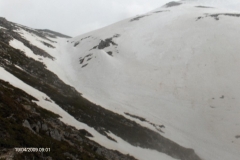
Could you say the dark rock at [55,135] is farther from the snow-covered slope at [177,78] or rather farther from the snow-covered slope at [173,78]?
the snow-covered slope at [177,78]

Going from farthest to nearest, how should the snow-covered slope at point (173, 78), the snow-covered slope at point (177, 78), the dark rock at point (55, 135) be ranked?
the snow-covered slope at point (177, 78)
the snow-covered slope at point (173, 78)
the dark rock at point (55, 135)

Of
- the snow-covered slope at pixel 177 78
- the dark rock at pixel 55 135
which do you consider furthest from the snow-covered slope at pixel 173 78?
the dark rock at pixel 55 135

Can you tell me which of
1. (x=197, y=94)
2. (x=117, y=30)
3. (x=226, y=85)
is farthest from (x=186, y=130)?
(x=117, y=30)

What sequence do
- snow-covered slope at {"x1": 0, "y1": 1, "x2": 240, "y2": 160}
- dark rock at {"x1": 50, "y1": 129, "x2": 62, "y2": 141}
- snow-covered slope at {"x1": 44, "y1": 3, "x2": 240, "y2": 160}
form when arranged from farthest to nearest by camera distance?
snow-covered slope at {"x1": 44, "y1": 3, "x2": 240, "y2": 160}, snow-covered slope at {"x1": 0, "y1": 1, "x2": 240, "y2": 160}, dark rock at {"x1": 50, "y1": 129, "x2": 62, "y2": 141}

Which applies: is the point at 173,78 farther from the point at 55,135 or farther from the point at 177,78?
the point at 55,135

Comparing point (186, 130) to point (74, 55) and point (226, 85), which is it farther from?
point (74, 55)

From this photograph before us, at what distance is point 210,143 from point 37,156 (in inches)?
1730

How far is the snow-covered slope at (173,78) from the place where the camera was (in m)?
54.5

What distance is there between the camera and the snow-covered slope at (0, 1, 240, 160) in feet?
179

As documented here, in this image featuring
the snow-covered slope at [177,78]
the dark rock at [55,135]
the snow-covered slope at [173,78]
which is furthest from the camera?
the snow-covered slope at [177,78]

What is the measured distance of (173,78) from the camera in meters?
74.9

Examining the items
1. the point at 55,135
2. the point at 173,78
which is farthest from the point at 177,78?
the point at 55,135

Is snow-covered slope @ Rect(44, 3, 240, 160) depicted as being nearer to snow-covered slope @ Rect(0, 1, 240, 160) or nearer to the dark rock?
snow-covered slope @ Rect(0, 1, 240, 160)

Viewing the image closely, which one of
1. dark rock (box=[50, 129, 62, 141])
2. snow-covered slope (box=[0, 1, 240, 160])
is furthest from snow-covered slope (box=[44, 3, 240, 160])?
dark rock (box=[50, 129, 62, 141])
